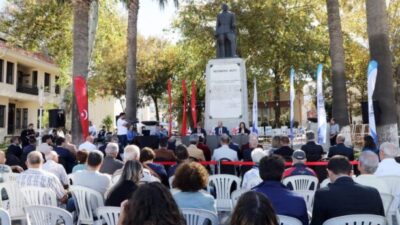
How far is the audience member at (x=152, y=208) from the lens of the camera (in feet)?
8.71

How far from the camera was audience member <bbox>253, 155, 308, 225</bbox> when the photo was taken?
410 cm

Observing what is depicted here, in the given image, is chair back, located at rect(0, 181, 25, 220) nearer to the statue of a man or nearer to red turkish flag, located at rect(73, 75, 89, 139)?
red turkish flag, located at rect(73, 75, 89, 139)

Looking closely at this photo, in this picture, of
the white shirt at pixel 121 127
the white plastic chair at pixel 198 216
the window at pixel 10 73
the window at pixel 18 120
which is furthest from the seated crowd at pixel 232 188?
the window at pixel 18 120

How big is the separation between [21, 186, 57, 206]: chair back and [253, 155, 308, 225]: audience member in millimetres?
2918

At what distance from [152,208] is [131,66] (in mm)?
16897

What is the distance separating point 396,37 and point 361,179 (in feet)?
89.8

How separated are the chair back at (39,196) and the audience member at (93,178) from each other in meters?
0.39

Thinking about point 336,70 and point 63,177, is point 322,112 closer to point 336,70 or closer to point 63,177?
point 336,70

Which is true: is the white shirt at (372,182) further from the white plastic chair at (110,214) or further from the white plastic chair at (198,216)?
the white plastic chair at (110,214)

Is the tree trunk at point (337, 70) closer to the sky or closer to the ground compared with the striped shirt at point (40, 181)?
closer to the sky

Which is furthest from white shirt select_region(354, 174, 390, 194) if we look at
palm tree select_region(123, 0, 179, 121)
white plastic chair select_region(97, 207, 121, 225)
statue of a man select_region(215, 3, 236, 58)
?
palm tree select_region(123, 0, 179, 121)

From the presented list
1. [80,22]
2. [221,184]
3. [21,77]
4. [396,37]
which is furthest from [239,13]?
[221,184]

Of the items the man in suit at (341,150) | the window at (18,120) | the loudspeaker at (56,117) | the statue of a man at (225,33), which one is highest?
the statue of a man at (225,33)

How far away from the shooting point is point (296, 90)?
3362cm
